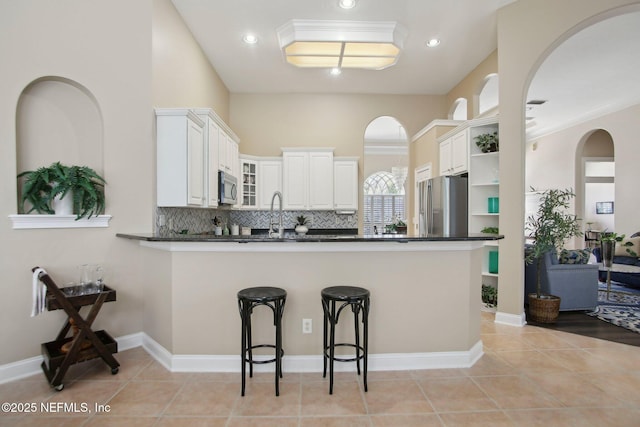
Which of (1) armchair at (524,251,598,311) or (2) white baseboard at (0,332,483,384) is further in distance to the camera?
(1) armchair at (524,251,598,311)

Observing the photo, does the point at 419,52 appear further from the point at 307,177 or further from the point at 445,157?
the point at 307,177

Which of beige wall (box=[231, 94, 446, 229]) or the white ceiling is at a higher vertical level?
the white ceiling

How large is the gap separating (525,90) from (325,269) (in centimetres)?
302

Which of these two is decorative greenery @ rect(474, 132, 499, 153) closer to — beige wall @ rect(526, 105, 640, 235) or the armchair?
the armchair

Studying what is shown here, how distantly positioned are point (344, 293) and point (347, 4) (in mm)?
3107

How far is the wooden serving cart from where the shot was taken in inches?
90.3

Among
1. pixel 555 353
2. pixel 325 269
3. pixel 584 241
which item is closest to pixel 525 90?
pixel 555 353

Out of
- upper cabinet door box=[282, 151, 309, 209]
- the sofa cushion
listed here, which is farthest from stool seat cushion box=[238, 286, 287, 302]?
A: the sofa cushion

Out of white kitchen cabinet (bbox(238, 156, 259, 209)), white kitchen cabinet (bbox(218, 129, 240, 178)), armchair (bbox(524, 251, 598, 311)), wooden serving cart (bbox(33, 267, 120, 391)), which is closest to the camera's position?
wooden serving cart (bbox(33, 267, 120, 391))

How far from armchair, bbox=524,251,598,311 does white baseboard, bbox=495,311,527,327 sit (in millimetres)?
735

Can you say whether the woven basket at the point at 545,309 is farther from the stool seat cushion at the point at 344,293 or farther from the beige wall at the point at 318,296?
the stool seat cushion at the point at 344,293

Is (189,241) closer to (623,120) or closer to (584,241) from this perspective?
(623,120)

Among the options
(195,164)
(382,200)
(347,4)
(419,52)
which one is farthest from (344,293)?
(382,200)

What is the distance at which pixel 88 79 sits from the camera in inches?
112
